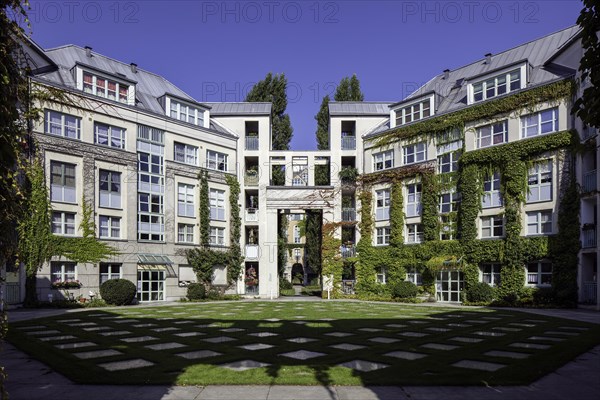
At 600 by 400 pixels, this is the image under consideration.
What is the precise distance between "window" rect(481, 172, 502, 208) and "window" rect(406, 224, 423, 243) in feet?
19.8

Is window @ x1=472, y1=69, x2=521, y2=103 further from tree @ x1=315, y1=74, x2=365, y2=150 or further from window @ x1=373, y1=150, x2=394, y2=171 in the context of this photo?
tree @ x1=315, y1=74, x2=365, y2=150

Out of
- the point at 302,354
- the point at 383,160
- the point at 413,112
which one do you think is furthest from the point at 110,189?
the point at 302,354

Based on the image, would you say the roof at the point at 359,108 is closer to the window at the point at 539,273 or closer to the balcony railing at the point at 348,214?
the balcony railing at the point at 348,214

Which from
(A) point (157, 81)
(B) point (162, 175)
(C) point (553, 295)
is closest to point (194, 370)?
(C) point (553, 295)

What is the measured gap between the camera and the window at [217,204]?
40.5m

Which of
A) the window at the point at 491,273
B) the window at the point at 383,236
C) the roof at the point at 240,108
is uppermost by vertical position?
the roof at the point at 240,108

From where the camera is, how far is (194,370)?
9.05 m

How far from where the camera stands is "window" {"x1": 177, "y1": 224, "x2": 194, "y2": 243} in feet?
125

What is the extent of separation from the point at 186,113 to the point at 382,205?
1935 cm

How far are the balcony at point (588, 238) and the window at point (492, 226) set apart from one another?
5.23 m

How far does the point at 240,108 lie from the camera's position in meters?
43.9

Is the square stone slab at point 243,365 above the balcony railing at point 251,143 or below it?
below

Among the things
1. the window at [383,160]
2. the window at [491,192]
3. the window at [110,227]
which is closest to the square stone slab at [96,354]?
the window at [110,227]

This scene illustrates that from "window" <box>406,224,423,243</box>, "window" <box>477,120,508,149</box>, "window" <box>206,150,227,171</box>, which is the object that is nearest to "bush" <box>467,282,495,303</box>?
"window" <box>406,224,423,243</box>
